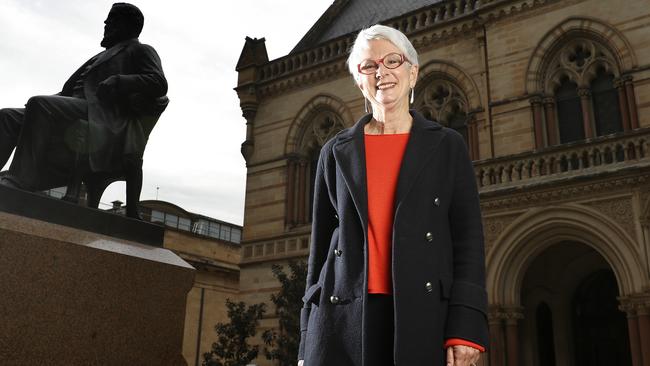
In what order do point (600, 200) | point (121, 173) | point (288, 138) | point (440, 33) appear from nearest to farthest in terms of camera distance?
point (121, 173) → point (600, 200) → point (440, 33) → point (288, 138)

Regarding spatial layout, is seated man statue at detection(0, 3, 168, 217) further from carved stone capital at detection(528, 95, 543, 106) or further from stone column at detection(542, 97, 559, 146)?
stone column at detection(542, 97, 559, 146)

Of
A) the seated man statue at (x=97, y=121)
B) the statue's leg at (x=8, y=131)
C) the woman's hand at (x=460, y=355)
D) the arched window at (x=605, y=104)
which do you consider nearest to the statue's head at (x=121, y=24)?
the seated man statue at (x=97, y=121)

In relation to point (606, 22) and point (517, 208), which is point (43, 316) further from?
point (606, 22)

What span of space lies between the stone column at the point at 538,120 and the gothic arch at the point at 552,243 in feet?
7.31

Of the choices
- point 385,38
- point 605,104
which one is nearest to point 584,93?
point 605,104

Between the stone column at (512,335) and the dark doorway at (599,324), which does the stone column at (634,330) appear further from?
the dark doorway at (599,324)

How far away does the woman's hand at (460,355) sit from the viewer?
Result: 211cm

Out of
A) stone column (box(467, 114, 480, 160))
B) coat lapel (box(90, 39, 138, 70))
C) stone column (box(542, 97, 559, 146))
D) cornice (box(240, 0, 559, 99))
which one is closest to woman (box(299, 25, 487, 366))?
coat lapel (box(90, 39, 138, 70))

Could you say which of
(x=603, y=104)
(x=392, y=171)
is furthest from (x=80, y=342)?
(x=603, y=104)

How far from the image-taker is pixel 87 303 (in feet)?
13.6

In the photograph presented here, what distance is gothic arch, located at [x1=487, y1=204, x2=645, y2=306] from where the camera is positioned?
12.0 m

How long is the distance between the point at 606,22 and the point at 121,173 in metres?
12.5

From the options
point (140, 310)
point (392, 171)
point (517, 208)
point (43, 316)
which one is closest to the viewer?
point (392, 171)

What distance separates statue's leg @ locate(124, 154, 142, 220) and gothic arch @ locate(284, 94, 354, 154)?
1378cm
